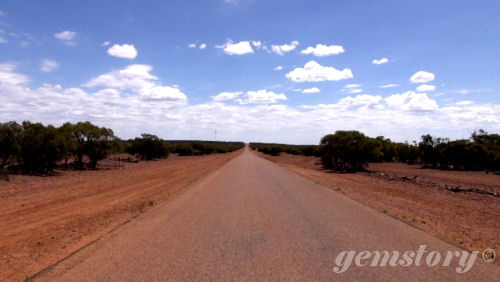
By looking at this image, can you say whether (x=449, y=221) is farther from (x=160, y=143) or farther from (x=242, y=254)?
(x=160, y=143)

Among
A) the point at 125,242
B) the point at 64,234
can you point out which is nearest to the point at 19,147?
the point at 64,234

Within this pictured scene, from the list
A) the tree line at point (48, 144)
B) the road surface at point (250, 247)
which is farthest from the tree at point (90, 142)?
the road surface at point (250, 247)

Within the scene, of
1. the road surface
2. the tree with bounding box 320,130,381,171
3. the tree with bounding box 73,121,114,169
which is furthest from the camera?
the tree with bounding box 320,130,381,171

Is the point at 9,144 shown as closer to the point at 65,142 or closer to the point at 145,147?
the point at 65,142

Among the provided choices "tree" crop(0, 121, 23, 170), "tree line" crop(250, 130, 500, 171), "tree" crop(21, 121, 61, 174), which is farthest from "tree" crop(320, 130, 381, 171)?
"tree" crop(0, 121, 23, 170)

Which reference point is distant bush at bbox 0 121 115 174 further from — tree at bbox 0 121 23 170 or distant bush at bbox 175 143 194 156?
distant bush at bbox 175 143 194 156

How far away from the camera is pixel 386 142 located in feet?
299

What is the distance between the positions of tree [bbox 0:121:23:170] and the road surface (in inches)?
976

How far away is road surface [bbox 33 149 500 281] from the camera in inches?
276

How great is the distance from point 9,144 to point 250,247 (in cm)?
3195

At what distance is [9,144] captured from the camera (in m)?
34.3

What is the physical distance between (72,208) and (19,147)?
21.5m

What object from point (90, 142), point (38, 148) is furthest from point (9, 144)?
A: point (90, 142)

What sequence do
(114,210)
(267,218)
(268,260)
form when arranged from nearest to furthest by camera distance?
(268,260) < (267,218) < (114,210)
